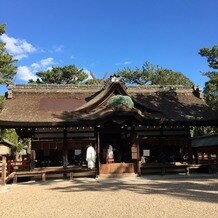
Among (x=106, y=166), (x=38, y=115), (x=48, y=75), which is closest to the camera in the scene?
(x=106, y=166)

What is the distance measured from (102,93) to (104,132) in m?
2.84

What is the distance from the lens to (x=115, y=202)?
10367 millimetres

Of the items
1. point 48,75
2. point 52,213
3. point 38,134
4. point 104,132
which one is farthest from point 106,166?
point 48,75

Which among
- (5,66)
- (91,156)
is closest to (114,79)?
(91,156)

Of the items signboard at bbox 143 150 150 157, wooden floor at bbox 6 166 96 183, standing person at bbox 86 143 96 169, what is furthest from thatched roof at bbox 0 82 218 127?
wooden floor at bbox 6 166 96 183

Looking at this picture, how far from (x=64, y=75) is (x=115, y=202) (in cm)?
5033

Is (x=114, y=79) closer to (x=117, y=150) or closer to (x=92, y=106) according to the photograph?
(x=92, y=106)

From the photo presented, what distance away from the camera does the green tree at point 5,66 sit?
3212 centimetres

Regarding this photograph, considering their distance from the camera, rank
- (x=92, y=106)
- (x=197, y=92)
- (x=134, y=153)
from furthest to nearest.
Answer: (x=197, y=92) < (x=92, y=106) < (x=134, y=153)

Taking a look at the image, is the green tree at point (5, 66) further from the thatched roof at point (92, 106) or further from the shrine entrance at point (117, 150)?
the shrine entrance at point (117, 150)

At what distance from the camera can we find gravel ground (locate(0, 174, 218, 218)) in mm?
8766

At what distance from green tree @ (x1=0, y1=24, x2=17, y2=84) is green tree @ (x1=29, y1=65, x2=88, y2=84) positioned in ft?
72.7

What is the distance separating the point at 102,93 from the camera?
72.7 ft

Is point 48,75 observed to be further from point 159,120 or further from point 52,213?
point 52,213
